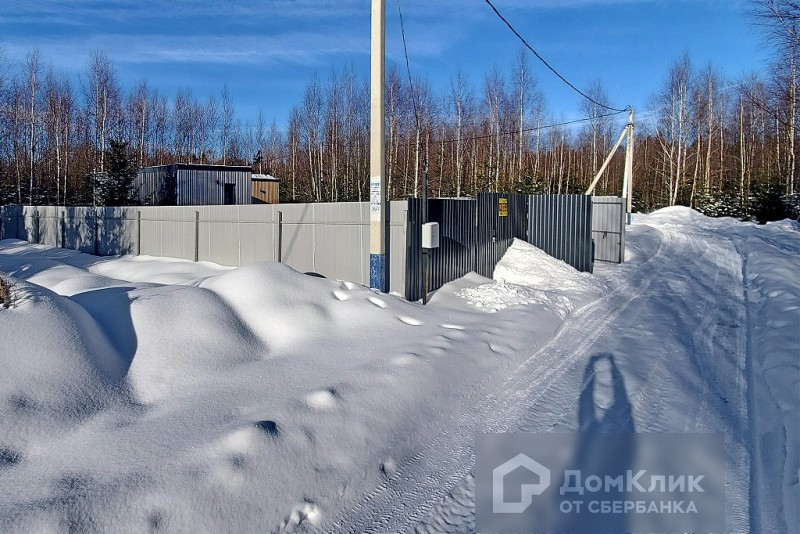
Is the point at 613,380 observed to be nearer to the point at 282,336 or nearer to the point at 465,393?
the point at 465,393

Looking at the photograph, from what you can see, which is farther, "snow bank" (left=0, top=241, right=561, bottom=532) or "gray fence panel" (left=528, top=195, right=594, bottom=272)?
"gray fence panel" (left=528, top=195, right=594, bottom=272)

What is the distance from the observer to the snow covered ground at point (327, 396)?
3.72 meters

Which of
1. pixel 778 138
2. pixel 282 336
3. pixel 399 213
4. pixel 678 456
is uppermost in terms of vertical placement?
pixel 778 138

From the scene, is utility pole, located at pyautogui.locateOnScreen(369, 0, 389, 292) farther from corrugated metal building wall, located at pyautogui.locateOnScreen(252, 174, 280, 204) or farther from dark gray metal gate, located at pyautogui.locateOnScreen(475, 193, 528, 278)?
corrugated metal building wall, located at pyautogui.locateOnScreen(252, 174, 280, 204)

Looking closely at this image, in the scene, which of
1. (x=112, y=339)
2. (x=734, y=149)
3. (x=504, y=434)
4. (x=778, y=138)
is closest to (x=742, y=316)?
(x=504, y=434)

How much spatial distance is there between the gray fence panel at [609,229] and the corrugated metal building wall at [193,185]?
20962mm

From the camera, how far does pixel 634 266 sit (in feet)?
53.3

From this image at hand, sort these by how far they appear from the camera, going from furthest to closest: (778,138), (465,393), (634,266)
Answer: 1. (778,138)
2. (634,266)
3. (465,393)

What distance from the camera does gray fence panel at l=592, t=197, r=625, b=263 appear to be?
1697cm

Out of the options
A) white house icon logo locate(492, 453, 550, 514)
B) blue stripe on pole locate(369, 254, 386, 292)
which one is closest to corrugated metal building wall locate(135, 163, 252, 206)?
blue stripe on pole locate(369, 254, 386, 292)

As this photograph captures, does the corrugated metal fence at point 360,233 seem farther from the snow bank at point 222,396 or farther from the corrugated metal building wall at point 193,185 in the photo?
the corrugated metal building wall at point 193,185

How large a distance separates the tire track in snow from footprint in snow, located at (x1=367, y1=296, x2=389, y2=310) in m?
2.23

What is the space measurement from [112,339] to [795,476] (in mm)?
6262

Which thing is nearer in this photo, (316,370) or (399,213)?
(316,370)
